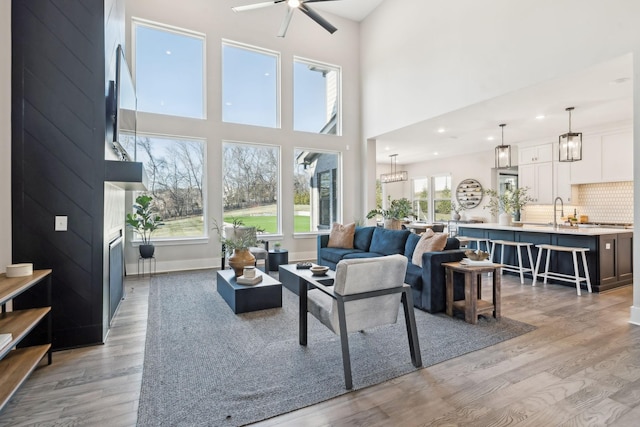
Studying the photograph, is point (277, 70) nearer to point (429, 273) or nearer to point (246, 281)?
point (246, 281)

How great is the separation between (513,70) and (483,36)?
0.90 m

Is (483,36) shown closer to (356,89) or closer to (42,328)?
(356,89)

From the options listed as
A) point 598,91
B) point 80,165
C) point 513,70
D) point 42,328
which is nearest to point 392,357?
point 42,328

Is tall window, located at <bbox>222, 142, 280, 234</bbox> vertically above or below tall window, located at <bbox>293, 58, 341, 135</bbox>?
below

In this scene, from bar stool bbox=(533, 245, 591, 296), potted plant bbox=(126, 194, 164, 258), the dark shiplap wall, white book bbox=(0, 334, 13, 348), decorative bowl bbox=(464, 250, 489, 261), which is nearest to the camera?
white book bbox=(0, 334, 13, 348)

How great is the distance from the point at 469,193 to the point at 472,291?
7.56 metres

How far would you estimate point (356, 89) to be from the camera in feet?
26.8

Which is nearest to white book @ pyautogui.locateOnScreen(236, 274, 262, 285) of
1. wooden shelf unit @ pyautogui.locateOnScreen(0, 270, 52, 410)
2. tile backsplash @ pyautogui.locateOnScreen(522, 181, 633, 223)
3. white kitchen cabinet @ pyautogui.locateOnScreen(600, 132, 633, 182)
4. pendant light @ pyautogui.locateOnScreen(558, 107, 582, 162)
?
wooden shelf unit @ pyautogui.locateOnScreen(0, 270, 52, 410)

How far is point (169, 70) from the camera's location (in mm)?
6352

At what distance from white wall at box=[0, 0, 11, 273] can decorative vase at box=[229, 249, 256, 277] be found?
2050mm

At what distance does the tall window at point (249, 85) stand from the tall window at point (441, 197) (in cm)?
645

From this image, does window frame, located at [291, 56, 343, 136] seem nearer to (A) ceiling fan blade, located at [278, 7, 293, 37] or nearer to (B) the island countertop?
(A) ceiling fan blade, located at [278, 7, 293, 37]

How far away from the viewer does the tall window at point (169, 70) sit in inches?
240

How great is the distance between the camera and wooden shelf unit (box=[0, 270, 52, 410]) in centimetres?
187
